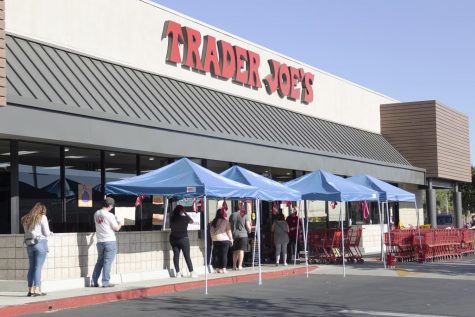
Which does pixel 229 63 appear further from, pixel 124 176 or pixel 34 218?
pixel 34 218

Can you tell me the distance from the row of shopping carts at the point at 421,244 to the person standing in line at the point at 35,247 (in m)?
12.5

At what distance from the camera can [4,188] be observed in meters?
15.7

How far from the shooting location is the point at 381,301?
1327 centimetres

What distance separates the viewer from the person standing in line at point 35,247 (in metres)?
13.4

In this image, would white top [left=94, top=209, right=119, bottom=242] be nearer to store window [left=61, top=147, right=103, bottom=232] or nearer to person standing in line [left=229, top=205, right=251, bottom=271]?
store window [left=61, top=147, right=103, bottom=232]

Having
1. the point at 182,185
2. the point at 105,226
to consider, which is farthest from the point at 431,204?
the point at 105,226

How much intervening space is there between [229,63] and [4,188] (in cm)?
1027

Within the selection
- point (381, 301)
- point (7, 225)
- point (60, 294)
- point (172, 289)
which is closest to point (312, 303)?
point (381, 301)

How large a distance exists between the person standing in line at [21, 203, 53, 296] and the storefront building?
3.01ft

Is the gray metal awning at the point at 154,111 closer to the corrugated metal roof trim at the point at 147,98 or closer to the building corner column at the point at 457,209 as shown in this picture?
the corrugated metal roof trim at the point at 147,98

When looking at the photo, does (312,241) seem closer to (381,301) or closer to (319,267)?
(319,267)

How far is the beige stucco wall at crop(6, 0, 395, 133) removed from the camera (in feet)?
55.1

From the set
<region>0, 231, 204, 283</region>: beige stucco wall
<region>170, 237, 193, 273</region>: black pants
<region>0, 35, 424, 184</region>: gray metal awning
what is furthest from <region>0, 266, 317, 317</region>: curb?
<region>0, 35, 424, 184</region>: gray metal awning

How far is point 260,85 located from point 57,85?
430 inches
